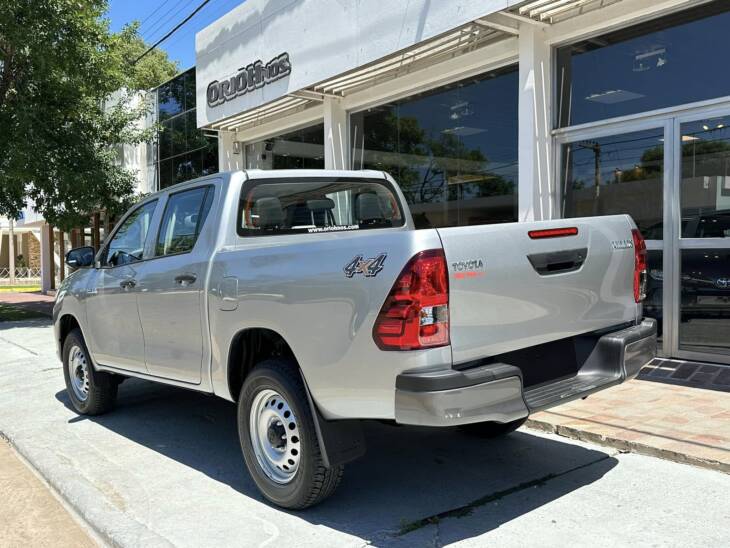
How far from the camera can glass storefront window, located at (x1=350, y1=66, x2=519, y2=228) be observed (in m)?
8.82

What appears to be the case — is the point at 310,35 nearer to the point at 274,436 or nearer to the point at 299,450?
the point at 274,436

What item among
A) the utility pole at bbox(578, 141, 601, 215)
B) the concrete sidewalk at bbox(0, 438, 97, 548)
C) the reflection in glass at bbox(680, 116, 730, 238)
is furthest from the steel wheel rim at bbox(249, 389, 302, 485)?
the utility pole at bbox(578, 141, 601, 215)

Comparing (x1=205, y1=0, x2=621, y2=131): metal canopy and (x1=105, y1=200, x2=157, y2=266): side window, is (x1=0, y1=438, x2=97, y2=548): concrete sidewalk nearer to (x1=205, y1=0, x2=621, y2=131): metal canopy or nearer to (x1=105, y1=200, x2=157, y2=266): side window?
(x1=105, y1=200, x2=157, y2=266): side window

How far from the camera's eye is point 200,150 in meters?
16.7

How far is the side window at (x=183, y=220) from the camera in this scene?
4.68 meters

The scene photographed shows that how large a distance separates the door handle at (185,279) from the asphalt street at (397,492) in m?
1.34

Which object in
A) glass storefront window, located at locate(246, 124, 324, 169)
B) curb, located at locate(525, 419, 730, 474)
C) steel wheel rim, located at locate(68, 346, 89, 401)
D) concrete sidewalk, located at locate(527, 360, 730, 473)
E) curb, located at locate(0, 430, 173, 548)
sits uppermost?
glass storefront window, located at locate(246, 124, 324, 169)

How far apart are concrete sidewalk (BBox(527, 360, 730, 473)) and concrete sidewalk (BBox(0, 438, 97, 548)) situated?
347cm

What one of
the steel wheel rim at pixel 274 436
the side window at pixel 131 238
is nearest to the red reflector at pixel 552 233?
the steel wheel rim at pixel 274 436

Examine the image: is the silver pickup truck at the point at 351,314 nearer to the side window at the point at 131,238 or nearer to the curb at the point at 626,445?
the side window at the point at 131,238

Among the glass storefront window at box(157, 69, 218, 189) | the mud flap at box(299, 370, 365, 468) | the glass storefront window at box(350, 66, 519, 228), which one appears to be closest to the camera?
the mud flap at box(299, 370, 365, 468)

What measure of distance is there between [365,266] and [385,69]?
7318 millimetres

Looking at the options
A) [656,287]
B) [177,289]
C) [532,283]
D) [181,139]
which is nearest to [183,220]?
[177,289]

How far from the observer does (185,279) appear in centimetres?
446
